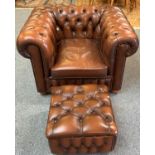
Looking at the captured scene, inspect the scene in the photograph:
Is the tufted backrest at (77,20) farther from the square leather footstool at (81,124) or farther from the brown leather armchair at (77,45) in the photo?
the square leather footstool at (81,124)

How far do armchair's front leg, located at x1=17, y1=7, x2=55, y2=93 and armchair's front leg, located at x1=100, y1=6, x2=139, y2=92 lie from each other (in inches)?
19.6

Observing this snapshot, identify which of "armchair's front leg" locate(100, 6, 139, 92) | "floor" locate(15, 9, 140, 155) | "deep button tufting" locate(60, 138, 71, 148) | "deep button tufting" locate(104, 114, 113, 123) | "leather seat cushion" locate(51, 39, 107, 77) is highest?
"armchair's front leg" locate(100, 6, 139, 92)

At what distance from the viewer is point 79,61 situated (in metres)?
1.88

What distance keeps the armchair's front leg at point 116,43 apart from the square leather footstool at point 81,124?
0.41 metres

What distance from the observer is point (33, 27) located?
1.85 meters

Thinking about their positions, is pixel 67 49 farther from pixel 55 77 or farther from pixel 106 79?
pixel 106 79

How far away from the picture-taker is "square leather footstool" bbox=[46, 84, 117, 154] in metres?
1.35

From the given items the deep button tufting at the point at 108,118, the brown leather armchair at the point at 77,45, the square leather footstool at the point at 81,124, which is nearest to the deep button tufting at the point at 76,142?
the square leather footstool at the point at 81,124

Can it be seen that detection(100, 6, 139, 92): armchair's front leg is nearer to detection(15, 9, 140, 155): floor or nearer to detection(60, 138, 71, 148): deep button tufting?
detection(15, 9, 140, 155): floor

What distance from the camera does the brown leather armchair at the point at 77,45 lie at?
5.80 ft

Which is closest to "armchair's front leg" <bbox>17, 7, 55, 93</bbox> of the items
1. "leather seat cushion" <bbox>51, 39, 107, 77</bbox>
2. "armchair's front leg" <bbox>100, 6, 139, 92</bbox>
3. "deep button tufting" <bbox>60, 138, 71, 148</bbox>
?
"leather seat cushion" <bbox>51, 39, 107, 77</bbox>

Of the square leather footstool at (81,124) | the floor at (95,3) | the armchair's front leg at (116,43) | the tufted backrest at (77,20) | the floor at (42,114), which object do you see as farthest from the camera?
the floor at (95,3)

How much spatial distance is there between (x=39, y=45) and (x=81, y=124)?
2.47 ft
